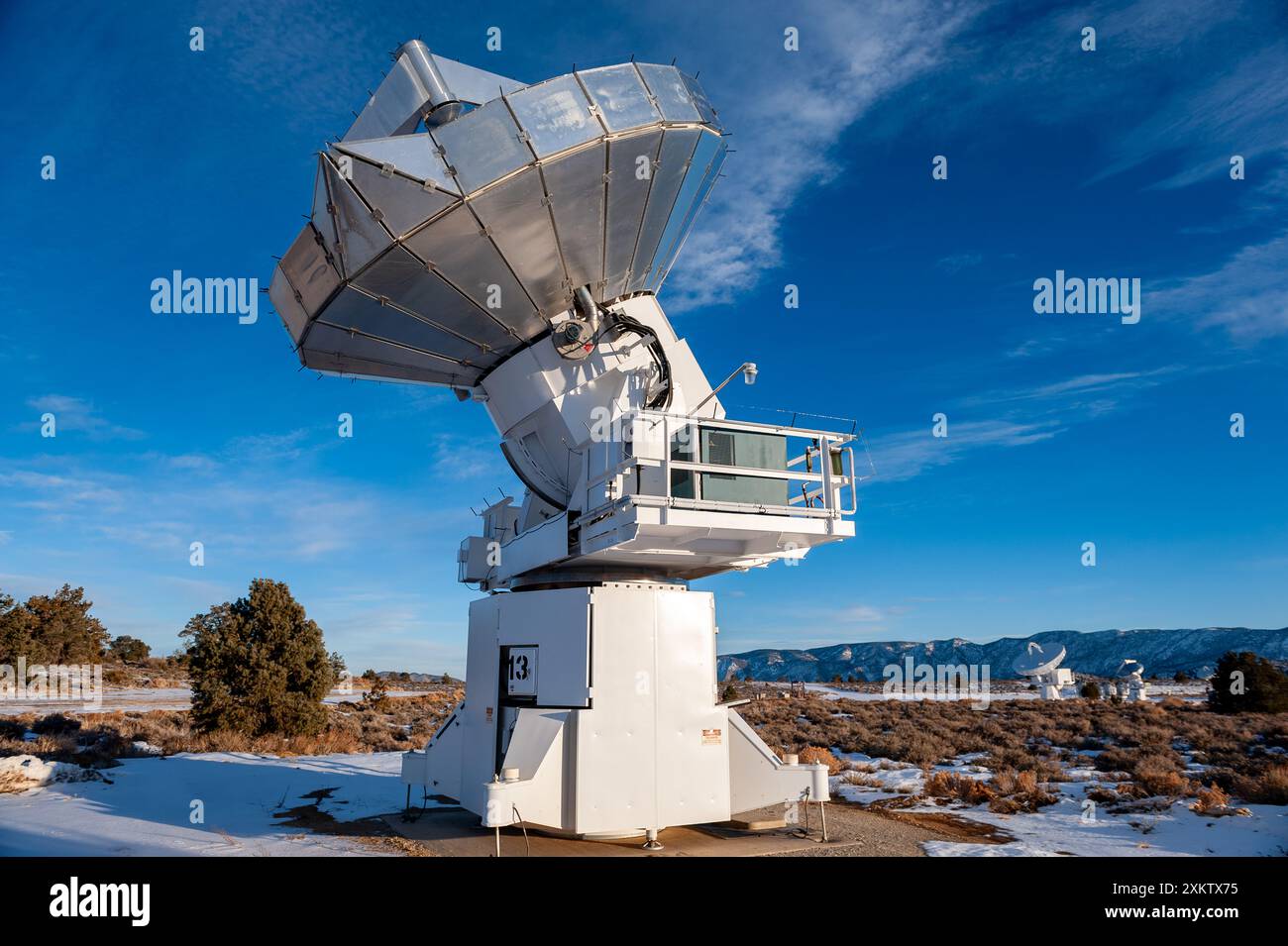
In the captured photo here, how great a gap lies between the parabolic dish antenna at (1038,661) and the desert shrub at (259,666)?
35.0 m

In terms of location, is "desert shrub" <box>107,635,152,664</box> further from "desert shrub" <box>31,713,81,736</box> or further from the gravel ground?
the gravel ground

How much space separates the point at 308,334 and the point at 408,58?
3972mm

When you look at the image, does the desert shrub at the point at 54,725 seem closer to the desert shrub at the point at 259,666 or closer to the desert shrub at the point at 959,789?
the desert shrub at the point at 259,666

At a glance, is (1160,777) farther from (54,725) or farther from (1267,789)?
(54,725)

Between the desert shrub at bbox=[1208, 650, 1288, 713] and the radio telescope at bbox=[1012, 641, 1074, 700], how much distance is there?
7.78 m

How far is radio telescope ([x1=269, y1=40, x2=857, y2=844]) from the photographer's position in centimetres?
907

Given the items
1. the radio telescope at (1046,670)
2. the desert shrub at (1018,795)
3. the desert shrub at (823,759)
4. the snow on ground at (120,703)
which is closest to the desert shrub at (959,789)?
the desert shrub at (1018,795)

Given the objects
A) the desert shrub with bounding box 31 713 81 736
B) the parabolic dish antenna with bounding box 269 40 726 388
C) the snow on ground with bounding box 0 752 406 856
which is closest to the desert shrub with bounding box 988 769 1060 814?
the snow on ground with bounding box 0 752 406 856

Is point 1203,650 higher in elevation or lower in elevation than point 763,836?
lower

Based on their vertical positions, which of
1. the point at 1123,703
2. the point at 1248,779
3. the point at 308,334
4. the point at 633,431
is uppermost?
the point at 308,334
